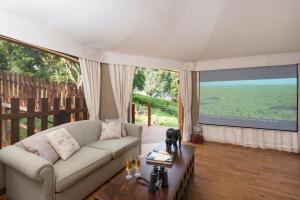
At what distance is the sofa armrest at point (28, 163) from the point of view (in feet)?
5.03

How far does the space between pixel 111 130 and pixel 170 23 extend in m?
2.07

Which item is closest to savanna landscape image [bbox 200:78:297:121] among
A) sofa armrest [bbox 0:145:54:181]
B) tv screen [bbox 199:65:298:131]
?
tv screen [bbox 199:65:298:131]

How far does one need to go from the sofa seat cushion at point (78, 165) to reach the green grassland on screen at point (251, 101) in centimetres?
312

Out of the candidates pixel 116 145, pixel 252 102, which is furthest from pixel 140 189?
pixel 252 102

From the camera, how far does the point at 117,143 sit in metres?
2.71

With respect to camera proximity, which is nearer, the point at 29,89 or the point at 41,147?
the point at 41,147

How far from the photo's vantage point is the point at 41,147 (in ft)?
6.48

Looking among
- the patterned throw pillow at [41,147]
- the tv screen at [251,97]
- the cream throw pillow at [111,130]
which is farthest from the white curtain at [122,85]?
the tv screen at [251,97]

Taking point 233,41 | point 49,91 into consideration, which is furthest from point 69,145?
point 233,41

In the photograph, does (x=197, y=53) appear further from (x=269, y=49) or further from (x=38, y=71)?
(x=38, y=71)

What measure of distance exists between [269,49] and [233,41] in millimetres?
948

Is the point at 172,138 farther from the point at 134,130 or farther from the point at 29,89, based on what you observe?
the point at 29,89

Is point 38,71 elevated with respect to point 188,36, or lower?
lower

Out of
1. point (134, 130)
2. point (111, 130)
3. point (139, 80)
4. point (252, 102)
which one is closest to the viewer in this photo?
point (111, 130)
